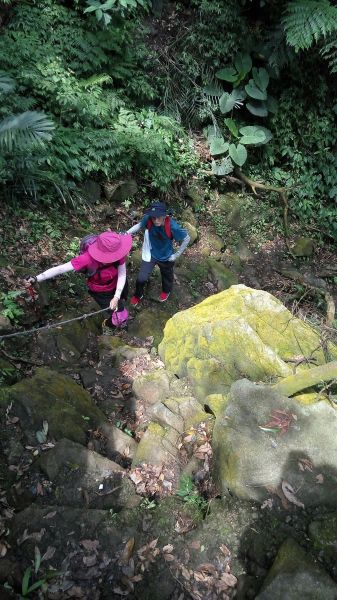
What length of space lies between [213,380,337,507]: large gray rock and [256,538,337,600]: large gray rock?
0.49 metres

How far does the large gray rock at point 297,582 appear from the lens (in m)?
2.71

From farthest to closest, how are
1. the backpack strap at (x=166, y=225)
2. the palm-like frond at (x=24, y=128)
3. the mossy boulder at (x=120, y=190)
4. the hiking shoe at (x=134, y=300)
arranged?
1. the mossy boulder at (x=120, y=190)
2. the hiking shoe at (x=134, y=300)
3. the backpack strap at (x=166, y=225)
4. the palm-like frond at (x=24, y=128)

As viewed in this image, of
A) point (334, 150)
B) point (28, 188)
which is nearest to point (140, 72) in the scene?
point (28, 188)

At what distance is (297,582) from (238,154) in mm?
8317

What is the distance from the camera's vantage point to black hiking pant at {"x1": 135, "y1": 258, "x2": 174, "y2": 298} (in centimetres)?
630

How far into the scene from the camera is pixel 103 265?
480 centimetres

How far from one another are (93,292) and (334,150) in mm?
8260

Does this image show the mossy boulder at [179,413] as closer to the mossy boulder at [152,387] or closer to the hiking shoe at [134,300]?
the mossy boulder at [152,387]

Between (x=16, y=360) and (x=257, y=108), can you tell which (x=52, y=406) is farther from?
(x=257, y=108)

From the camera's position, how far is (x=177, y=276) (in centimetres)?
785

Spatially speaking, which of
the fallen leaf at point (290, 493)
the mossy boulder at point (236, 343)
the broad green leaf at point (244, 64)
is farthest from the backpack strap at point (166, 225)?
the broad green leaf at point (244, 64)

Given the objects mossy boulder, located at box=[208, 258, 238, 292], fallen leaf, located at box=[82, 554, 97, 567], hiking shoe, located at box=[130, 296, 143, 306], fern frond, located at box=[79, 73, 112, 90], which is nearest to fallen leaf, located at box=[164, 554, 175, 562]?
fallen leaf, located at box=[82, 554, 97, 567]

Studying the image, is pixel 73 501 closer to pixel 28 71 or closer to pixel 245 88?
pixel 28 71

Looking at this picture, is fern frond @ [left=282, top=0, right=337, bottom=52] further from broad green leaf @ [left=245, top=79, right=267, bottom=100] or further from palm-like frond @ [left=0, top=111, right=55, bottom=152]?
palm-like frond @ [left=0, top=111, right=55, bottom=152]
